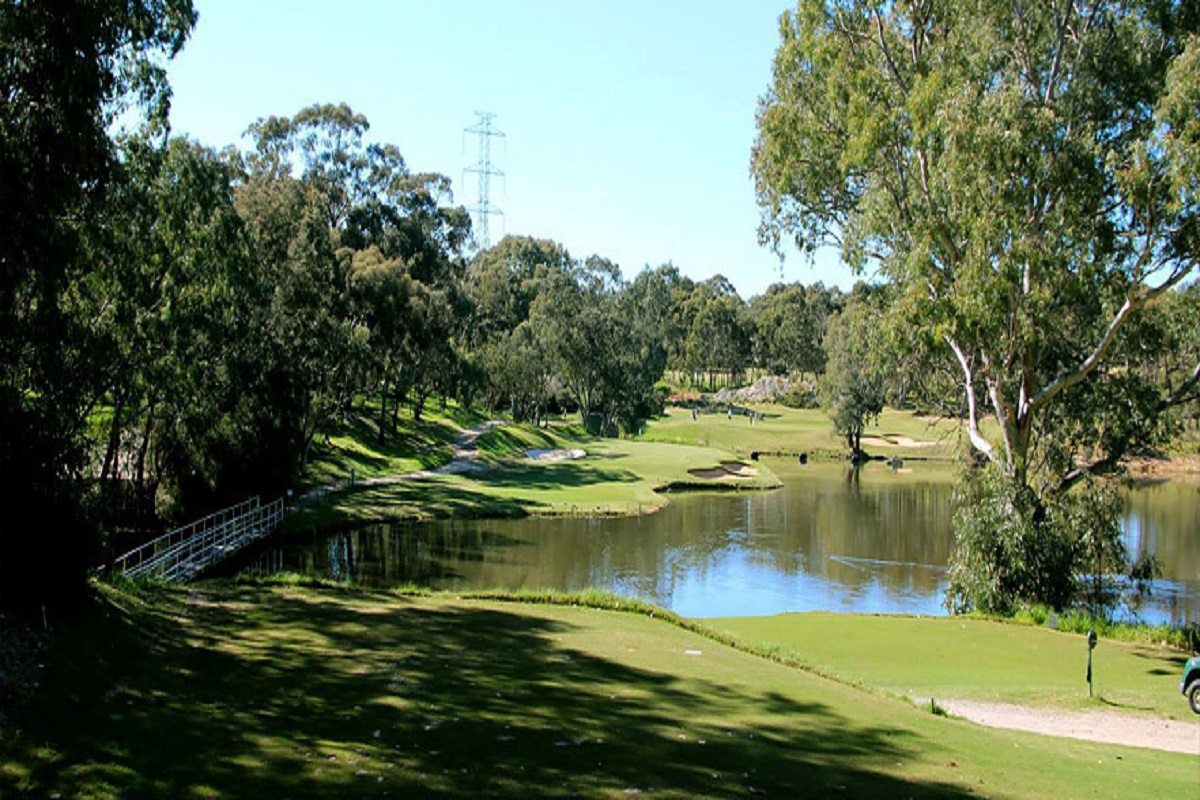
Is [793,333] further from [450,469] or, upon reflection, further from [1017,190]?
[1017,190]

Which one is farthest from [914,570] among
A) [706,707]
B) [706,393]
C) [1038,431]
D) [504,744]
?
[706,393]

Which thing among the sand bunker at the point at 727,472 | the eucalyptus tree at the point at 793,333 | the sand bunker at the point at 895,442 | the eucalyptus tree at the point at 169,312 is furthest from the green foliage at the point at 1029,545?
the eucalyptus tree at the point at 793,333

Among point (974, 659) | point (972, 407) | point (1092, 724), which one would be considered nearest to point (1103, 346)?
point (972, 407)

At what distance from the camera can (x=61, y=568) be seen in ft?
42.5

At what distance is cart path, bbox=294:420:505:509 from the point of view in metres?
45.2

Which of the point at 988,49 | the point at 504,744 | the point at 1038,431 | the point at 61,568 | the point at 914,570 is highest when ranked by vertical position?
the point at 988,49

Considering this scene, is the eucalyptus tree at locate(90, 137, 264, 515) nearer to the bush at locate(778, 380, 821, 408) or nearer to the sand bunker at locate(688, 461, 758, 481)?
the sand bunker at locate(688, 461, 758, 481)

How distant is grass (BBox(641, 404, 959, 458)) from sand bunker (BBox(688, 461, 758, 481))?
1423 cm

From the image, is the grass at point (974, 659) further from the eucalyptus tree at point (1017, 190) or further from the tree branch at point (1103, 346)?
the tree branch at point (1103, 346)

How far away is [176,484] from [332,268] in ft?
44.1

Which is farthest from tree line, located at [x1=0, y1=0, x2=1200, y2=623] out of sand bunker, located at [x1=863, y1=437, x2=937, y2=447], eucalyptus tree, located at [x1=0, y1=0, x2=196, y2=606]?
sand bunker, located at [x1=863, y1=437, x2=937, y2=447]

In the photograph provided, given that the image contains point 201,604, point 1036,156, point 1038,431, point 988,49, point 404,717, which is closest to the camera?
point 404,717

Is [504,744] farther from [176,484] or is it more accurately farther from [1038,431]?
[176,484]

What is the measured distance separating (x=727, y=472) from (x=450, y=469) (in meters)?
20.2
